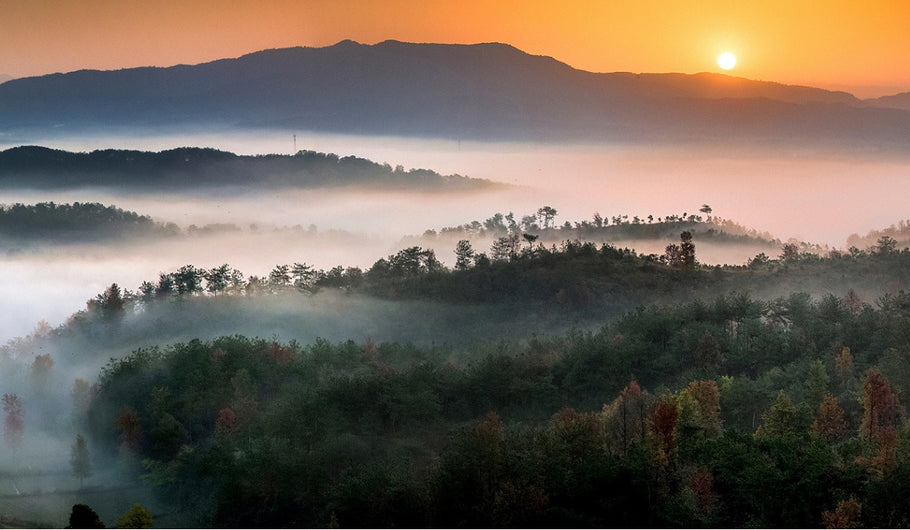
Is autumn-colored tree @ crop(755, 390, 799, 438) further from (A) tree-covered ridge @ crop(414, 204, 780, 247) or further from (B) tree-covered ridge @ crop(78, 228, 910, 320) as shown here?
(A) tree-covered ridge @ crop(414, 204, 780, 247)

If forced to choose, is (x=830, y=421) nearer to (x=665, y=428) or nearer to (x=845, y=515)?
(x=665, y=428)

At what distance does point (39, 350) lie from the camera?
99.5 metres

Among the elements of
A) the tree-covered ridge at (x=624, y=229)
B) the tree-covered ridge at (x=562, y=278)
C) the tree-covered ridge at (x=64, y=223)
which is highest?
the tree-covered ridge at (x=64, y=223)

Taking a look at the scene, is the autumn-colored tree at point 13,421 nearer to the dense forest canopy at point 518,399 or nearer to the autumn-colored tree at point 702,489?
the dense forest canopy at point 518,399

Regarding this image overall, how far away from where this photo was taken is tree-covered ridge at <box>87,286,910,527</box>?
39469mm

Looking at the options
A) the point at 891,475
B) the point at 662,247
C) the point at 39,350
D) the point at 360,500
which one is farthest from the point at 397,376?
the point at 662,247

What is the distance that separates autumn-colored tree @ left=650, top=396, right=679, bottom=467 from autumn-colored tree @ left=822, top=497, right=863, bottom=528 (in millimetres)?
6487

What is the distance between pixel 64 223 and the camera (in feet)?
567

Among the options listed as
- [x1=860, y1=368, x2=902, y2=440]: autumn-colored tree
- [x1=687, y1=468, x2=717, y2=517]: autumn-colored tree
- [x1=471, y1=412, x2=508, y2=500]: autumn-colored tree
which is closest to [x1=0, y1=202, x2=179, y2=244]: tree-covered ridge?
[x1=471, y1=412, x2=508, y2=500]: autumn-colored tree

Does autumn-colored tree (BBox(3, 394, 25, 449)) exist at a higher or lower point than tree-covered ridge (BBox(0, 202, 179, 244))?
lower

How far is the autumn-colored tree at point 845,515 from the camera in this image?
1443 inches

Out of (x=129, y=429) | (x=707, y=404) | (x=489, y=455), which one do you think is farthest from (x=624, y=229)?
(x=489, y=455)

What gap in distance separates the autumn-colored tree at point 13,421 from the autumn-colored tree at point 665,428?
45.9 metres

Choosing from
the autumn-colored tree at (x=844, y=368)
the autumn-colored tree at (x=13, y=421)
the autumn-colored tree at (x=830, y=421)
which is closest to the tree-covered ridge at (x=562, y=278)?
the autumn-colored tree at (x=844, y=368)
